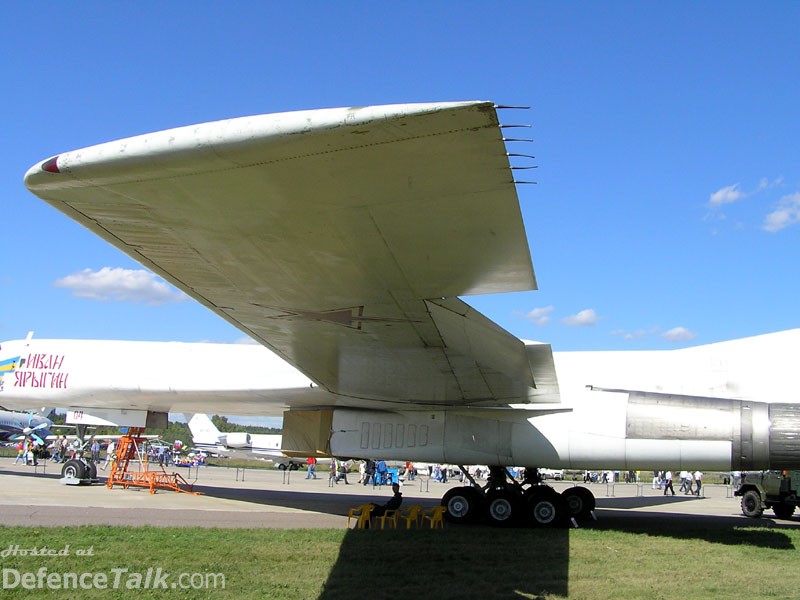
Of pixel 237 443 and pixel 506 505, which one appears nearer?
pixel 506 505

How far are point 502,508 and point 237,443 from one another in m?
43.0

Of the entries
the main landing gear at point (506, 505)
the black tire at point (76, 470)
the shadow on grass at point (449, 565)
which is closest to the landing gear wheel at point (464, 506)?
the main landing gear at point (506, 505)

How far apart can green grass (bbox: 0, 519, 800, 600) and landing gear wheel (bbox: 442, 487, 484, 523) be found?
3.50ft

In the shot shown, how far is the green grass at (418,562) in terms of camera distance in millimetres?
6820

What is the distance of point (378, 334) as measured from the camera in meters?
6.61

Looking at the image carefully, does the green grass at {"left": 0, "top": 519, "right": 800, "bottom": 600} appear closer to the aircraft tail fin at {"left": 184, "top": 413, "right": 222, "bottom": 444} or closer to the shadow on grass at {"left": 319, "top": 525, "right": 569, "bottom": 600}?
the shadow on grass at {"left": 319, "top": 525, "right": 569, "bottom": 600}

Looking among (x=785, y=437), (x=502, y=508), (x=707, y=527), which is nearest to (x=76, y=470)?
(x=502, y=508)

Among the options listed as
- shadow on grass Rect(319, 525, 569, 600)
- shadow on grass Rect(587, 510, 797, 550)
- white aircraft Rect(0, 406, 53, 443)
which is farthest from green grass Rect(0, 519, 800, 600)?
white aircraft Rect(0, 406, 53, 443)

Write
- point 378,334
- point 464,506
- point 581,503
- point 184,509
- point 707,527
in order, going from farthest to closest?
point 581,503 → point 707,527 → point 184,509 → point 464,506 → point 378,334

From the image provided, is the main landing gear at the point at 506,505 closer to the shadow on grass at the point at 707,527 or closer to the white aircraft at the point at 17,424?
the shadow on grass at the point at 707,527

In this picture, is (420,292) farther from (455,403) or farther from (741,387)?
(741,387)

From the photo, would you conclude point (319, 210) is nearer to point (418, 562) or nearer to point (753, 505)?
point (418, 562)

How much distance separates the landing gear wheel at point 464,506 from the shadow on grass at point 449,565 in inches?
41.1

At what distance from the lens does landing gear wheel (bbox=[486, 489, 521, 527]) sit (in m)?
11.7
